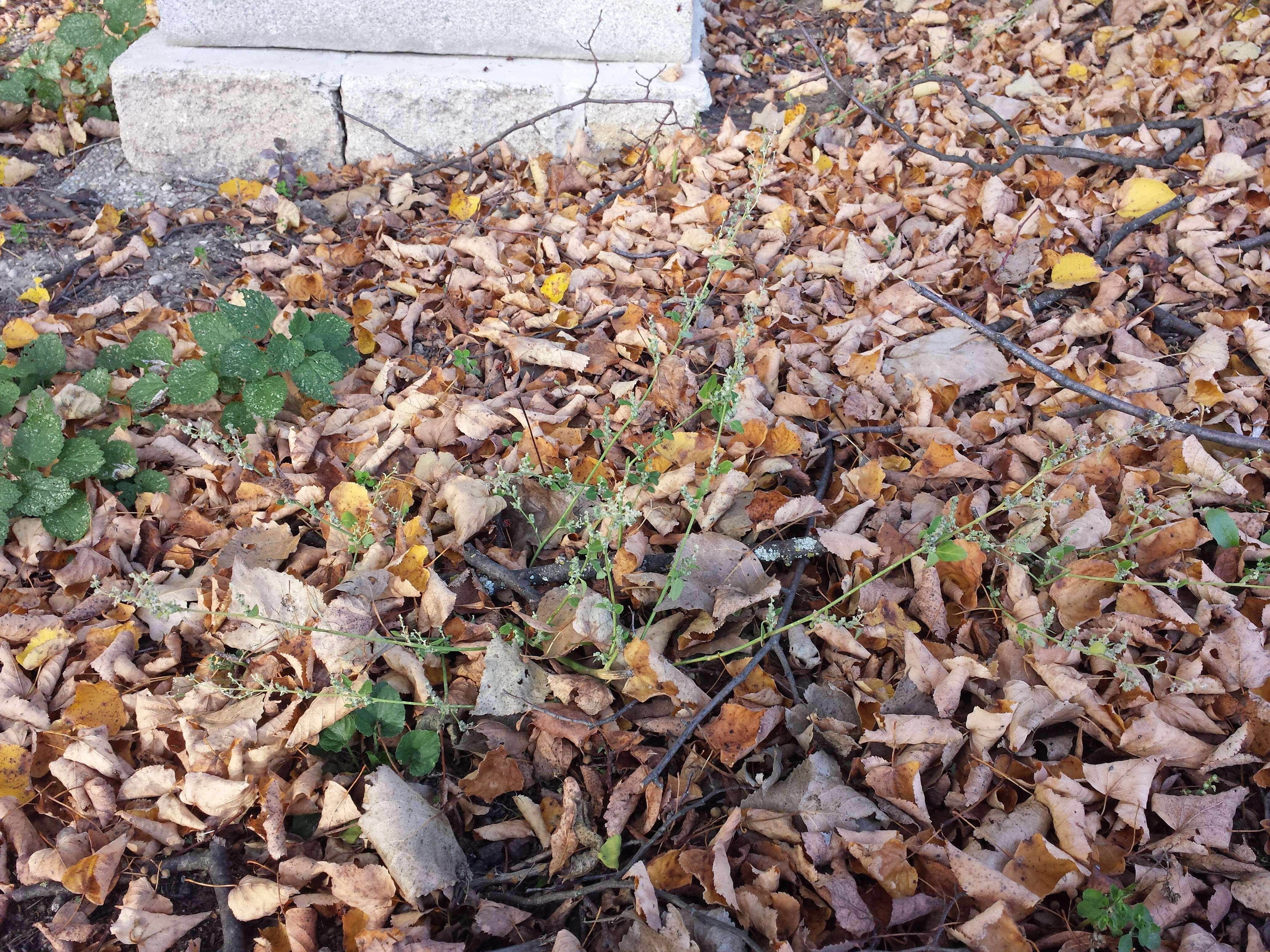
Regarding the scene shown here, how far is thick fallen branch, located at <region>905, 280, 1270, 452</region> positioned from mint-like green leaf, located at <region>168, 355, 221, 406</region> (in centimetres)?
190

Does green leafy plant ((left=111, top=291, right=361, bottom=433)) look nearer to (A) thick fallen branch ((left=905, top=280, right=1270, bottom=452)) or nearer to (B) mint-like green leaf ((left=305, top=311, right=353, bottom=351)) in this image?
(B) mint-like green leaf ((left=305, top=311, right=353, bottom=351))

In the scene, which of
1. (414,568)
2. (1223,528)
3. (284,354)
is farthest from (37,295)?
(1223,528)

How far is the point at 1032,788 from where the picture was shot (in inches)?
56.9

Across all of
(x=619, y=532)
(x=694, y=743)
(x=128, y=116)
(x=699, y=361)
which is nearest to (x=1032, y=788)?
(x=694, y=743)

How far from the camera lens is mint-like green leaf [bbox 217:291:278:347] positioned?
2.22 metres

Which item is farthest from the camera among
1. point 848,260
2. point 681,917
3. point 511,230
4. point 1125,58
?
point 1125,58

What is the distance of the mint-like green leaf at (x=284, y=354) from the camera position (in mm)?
2182

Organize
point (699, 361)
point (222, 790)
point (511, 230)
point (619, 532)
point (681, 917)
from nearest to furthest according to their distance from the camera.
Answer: point (681, 917)
point (222, 790)
point (619, 532)
point (699, 361)
point (511, 230)

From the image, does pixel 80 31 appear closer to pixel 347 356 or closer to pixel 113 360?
pixel 113 360

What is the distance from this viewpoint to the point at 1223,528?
1.74 m

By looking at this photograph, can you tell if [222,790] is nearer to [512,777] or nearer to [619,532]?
[512,777]

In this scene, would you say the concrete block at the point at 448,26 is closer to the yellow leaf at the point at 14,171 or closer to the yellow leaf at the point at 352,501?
the yellow leaf at the point at 14,171

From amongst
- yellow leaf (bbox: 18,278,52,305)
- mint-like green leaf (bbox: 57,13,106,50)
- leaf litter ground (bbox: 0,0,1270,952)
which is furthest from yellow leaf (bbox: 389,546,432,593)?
mint-like green leaf (bbox: 57,13,106,50)

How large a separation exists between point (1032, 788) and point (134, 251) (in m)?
3.20
